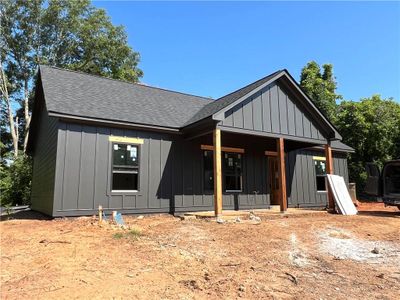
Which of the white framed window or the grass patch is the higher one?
the white framed window

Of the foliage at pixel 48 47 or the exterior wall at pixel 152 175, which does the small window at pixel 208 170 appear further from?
the foliage at pixel 48 47

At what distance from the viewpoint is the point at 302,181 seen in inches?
651

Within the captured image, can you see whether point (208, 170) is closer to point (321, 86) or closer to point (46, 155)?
point (46, 155)

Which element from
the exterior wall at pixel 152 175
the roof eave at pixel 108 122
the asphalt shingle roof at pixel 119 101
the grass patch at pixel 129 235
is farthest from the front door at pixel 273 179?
the grass patch at pixel 129 235

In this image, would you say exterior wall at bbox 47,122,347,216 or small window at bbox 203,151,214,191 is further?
small window at bbox 203,151,214,191

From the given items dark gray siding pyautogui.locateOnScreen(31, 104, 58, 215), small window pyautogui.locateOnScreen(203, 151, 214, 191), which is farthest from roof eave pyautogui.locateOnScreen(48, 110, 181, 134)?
small window pyautogui.locateOnScreen(203, 151, 214, 191)

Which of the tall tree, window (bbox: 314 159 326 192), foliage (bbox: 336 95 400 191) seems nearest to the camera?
window (bbox: 314 159 326 192)

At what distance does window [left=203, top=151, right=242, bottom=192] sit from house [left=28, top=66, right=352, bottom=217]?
0.14 ft

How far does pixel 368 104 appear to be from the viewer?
24141 mm

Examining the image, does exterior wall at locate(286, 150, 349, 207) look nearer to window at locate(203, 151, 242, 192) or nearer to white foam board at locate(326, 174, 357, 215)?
white foam board at locate(326, 174, 357, 215)

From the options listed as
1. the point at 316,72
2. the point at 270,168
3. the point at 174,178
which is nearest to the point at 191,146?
the point at 174,178

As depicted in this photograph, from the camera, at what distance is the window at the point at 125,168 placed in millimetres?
10812

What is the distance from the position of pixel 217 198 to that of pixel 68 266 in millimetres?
5501

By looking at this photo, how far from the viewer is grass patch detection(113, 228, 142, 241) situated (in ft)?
23.8
